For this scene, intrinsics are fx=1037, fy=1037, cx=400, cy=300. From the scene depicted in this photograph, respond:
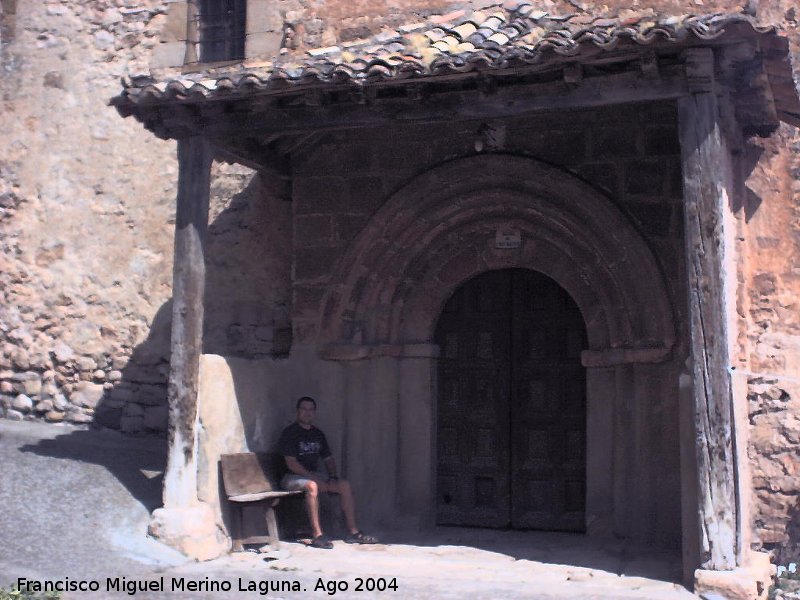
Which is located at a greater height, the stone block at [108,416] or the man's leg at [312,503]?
the stone block at [108,416]

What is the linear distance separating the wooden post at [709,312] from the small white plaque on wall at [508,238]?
2.23 metres

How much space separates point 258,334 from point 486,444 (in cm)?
239

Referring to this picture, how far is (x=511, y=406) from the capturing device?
862 cm

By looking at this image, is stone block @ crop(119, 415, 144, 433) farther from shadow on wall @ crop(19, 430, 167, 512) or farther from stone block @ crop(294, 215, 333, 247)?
stone block @ crop(294, 215, 333, 247)

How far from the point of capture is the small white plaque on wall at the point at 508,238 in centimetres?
840

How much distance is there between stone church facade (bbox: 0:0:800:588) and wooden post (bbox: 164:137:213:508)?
0.02 meters

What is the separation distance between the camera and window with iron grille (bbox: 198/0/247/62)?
10195 millimetres

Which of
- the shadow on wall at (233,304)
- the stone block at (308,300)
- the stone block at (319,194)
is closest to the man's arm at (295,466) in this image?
the stone block at (308,300)

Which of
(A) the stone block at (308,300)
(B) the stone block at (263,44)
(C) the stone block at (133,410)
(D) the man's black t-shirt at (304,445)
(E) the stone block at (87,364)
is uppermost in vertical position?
(B) the stone block at (263,44)

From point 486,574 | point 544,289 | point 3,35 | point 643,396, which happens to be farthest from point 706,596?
point 3,35

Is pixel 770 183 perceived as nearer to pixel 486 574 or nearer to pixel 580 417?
pixel 580 417

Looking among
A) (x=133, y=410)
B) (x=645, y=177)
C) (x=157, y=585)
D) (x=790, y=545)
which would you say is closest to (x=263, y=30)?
(x=133, y=410)

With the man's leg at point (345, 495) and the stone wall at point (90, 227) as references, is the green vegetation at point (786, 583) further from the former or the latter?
the stone wall at point (90, 227)

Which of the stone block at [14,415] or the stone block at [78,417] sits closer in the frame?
the stone block at [78,417]
